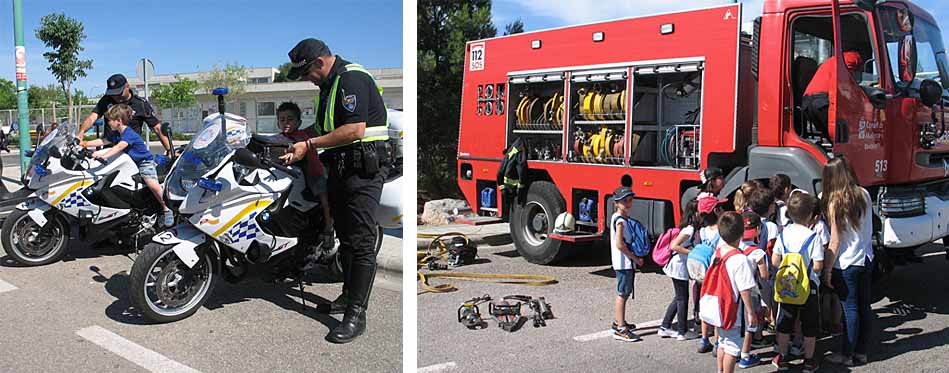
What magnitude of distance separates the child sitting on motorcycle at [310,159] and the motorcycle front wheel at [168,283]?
0.49 metres

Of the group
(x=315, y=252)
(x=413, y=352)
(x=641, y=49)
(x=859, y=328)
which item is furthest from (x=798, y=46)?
(x=413, y=352)

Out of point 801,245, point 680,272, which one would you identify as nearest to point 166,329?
point 680,272

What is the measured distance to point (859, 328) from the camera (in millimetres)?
4441

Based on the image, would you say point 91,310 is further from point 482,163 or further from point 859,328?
point 482,163

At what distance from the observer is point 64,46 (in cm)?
247

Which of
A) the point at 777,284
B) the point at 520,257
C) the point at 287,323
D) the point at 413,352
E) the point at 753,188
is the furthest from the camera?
the point at 520,257

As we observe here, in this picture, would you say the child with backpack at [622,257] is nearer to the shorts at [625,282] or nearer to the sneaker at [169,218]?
the shorts at [625,282]

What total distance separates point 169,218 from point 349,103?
137 cm

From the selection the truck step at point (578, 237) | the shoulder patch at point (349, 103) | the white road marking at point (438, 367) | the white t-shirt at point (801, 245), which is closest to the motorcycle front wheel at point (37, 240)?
the shoulder patch at point (349, 103)

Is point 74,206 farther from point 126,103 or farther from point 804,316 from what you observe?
point 804,316

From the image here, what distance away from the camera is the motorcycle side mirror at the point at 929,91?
571 centimetres

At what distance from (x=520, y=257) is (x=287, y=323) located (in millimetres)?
5661

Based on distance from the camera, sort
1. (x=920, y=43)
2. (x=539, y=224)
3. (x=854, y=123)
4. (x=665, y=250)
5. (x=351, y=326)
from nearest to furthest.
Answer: (x=351, y=326) → (x=665, y=250) → (x=854, y=123) → (x=920, y=43) → (x=539, y=224)

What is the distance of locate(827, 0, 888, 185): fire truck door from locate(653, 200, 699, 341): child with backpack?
131 centimetres
